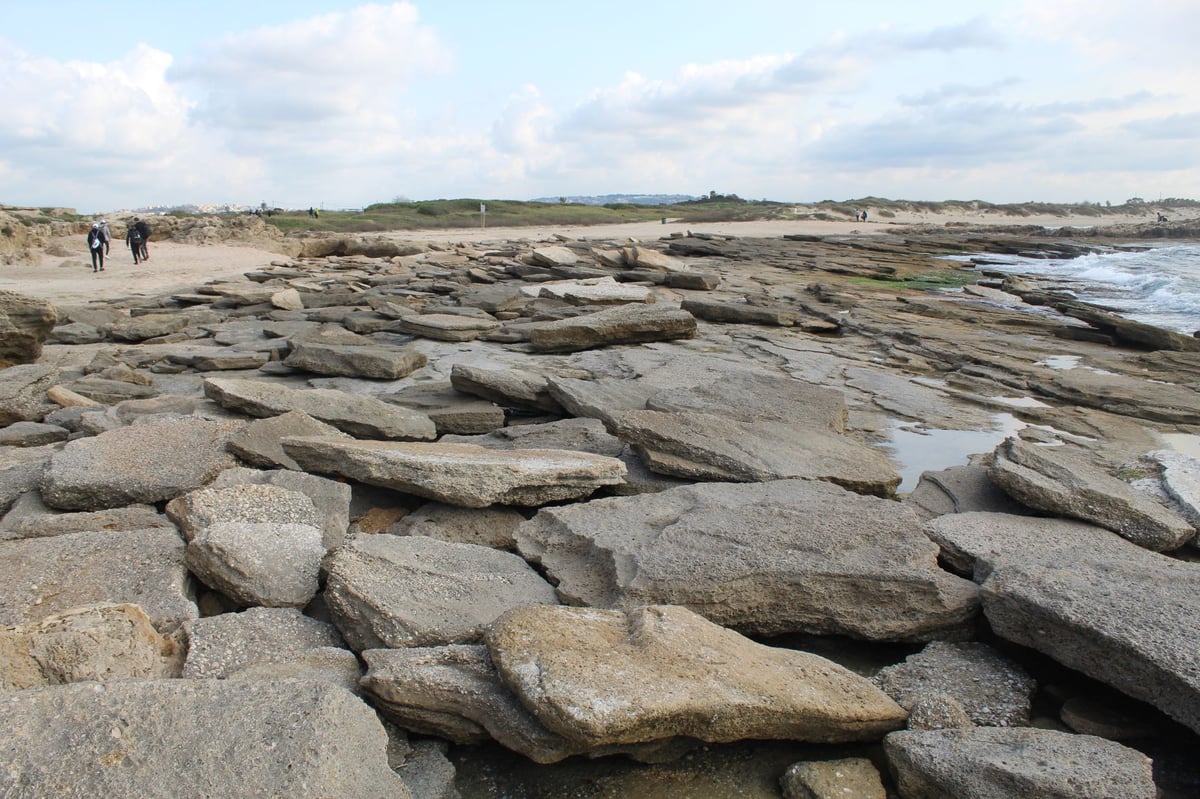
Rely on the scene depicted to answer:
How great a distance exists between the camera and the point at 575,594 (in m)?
2.42

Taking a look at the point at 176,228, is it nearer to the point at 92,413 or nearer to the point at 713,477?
the point at 92,413

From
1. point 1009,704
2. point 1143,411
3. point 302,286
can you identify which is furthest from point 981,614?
point 302,286

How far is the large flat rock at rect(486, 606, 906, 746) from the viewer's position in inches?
66.4

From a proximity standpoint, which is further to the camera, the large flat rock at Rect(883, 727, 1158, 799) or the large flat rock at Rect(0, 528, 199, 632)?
the large flat rock at Rect(0, 528, 199, 632)

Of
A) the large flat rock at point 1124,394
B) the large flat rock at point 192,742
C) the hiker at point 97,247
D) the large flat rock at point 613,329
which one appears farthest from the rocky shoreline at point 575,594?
the hiker at point 97,247

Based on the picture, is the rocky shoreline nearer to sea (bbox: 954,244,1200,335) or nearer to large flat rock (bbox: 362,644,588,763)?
large flat rock (bbox: 362,644,588,763)

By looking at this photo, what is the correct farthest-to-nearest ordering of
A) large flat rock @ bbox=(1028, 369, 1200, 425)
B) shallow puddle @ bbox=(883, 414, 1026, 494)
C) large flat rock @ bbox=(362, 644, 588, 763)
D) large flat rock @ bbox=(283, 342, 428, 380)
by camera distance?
large flat rock @ bbox=(1028, 369, 1200, 425) < large flat rock @ bbox=(283, 342, 428, 380) < shallow puddle @ bbox=(883, 414, 1026, 494) < large flat rock @ bbox=(362, 644, 588, 763)

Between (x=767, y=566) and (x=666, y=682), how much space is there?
2.45 ft

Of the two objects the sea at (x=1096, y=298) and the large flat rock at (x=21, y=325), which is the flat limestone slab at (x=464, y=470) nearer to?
the sea at (x=1096, y=298)

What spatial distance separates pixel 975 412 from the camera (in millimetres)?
5246

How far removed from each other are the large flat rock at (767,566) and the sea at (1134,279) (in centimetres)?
1041

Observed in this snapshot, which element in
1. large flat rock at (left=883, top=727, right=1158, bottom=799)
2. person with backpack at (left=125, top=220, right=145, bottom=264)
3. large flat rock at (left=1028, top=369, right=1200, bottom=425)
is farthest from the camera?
person with backpack at (left=125, top=220, right=145, bottom=264)

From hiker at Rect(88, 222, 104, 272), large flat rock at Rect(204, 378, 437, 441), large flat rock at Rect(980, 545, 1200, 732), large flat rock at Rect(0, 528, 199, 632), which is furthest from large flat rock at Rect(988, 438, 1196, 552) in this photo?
hiker at Rect(88, 222, 104, 272)

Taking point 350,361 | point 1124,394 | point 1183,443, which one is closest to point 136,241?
point 350,361
